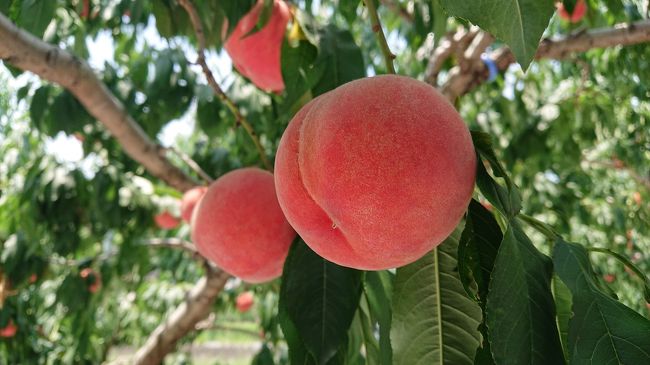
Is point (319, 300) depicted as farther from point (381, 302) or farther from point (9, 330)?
point (9, 330)

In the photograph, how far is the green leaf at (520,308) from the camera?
A: 51 centimetres

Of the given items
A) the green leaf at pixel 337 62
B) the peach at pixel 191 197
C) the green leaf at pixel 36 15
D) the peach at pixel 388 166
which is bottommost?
the peach at pixel 191 197

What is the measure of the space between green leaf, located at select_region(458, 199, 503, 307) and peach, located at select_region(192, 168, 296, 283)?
1.53ft

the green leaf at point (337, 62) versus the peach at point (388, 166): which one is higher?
the peach at point (388, 166)

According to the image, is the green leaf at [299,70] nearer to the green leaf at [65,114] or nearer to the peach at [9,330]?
the green leaf at [65,114]

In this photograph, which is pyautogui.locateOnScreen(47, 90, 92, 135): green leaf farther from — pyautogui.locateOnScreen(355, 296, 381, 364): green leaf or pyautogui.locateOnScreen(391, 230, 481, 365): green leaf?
pyautogui.locateOnScreen(391, 230, 481, 365): green leaf

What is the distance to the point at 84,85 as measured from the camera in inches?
57.5

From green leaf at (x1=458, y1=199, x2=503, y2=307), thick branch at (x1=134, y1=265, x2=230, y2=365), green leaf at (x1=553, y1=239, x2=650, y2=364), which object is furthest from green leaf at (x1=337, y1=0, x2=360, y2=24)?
thick branch at (x1=134, y1=265, x2=230, y2=365)

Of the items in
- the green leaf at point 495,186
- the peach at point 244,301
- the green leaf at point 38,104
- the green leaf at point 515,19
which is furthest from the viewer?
the peach at point 244,301

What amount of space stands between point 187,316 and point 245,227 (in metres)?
1.13

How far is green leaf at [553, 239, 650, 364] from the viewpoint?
50 cm

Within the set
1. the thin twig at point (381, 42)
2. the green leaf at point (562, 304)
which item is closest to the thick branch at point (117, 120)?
the thin twig at point (381, 42)

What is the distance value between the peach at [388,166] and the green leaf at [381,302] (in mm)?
175

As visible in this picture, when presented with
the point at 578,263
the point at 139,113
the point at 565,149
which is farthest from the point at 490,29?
the point at 565,149
